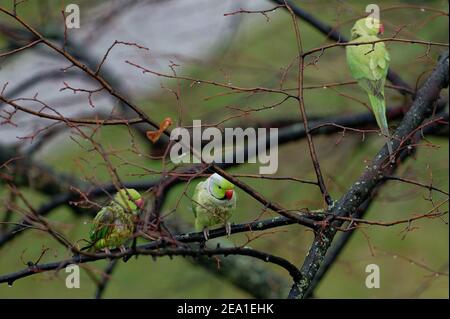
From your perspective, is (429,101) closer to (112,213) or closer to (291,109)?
(112,213)

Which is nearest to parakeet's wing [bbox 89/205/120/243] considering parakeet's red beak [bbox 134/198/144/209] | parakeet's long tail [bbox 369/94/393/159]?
parakeet's red beak [bbox 134/198/144/209]

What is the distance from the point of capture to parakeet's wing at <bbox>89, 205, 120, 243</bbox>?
3395 millimetres

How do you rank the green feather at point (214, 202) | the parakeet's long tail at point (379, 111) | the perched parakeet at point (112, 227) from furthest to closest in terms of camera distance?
the parakeet's long tail at point (379, 111)
the green feather at point (214, 202)
the perched parakeet at point (112, 227)

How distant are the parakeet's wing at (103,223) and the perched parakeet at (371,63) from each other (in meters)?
1.52

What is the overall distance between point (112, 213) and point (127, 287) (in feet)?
18.8

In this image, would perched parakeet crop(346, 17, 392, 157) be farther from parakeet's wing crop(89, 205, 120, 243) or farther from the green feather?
parakeet's wing crop(89, 205, 120, 243)

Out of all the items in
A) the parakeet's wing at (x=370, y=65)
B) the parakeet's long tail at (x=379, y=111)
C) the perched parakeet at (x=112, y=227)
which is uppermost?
the parakeet's wing at (x=370, y=65)

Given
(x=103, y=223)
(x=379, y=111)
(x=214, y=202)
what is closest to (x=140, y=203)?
(x=103, y=223)

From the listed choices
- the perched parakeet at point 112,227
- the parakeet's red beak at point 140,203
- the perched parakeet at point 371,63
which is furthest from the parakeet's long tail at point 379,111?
the parakeet's red beak at point 140,203

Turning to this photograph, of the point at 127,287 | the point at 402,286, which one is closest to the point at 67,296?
the point at 127,287

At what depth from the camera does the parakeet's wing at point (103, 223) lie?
11.1 ft

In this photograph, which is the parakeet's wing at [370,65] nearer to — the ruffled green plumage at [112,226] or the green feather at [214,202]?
the green feather at [214,202]
